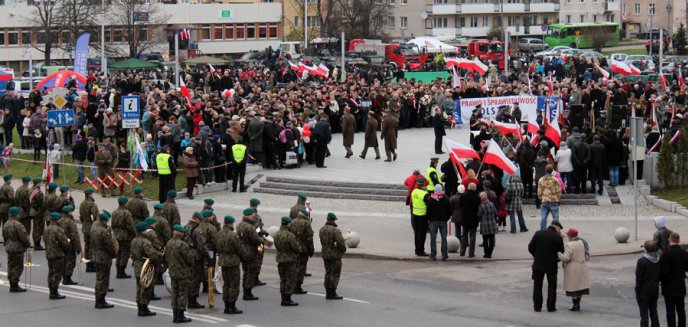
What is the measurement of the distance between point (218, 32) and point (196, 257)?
→ 74.5m

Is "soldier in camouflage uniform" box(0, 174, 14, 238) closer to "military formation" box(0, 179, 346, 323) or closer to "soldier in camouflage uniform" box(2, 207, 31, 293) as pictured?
"military formation" box(0, 179, 346, 323)

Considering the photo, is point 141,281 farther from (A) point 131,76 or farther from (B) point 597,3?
(B) point 597,3

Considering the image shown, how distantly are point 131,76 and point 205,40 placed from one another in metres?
40.2

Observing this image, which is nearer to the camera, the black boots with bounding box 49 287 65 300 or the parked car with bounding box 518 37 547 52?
the black boots with bounding box 49 287 65 300

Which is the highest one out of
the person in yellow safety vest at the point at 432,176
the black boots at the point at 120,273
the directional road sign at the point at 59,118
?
the directional road sign at the point at 59,118

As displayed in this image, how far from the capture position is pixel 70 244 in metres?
24.1

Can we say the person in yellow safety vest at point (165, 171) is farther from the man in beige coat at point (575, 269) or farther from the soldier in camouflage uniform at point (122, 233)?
Result: the man in beige coat at point (575, 269)

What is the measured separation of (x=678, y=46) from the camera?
88.3m

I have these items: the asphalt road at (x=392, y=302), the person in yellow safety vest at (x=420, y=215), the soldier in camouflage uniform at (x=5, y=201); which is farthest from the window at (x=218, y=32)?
the asphalt road at (x=392, y=302)

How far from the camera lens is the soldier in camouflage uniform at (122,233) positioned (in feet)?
83.1

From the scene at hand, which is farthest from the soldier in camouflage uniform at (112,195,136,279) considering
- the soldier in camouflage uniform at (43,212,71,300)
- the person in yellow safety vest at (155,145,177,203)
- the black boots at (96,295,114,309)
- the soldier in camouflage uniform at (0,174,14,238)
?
the person in yellow safety vest at (155,145,177,203)

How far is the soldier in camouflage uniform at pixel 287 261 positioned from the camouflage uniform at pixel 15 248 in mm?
5016

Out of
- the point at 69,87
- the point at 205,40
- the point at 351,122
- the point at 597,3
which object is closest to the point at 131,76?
the point at 69,87

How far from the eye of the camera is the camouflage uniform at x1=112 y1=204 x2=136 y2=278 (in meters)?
25.3
